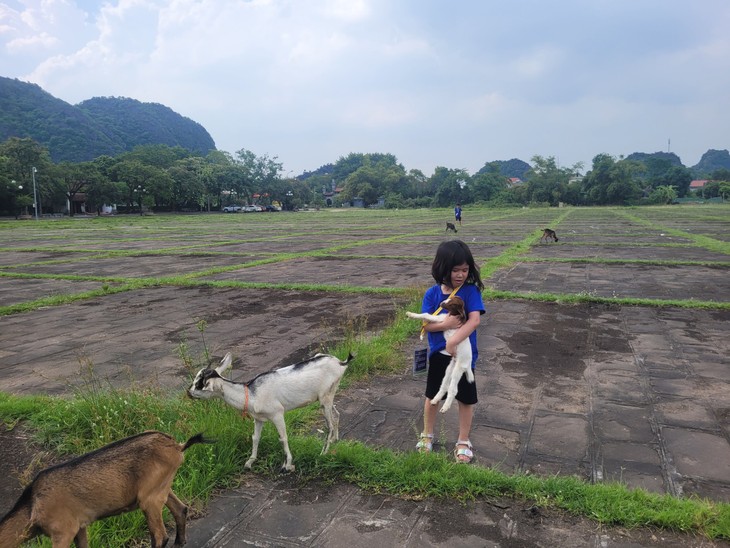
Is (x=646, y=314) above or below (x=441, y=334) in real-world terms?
below

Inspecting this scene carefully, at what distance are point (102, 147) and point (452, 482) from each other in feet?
401

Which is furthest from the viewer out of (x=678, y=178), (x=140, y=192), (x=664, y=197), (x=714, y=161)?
(x=714, y=161)

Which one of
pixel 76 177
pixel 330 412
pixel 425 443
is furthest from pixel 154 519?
pixel 76 177

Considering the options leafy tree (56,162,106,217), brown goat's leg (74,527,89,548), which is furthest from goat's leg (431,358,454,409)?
leafy tree (56,162,106,217)

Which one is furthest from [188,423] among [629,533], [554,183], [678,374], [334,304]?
[554,183]

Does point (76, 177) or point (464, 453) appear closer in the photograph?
point (464, 453)

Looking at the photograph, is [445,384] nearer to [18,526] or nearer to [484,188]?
[18,526]

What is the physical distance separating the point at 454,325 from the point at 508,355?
2851 millimetres

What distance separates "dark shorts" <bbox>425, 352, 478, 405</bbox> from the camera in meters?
3.52

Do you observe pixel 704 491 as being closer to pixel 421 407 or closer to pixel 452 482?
pixel 452 482

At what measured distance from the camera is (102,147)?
354ft

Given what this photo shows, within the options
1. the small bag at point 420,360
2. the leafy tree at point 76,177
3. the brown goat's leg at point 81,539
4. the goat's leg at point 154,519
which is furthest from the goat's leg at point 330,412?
the leafy tree at point 76,177

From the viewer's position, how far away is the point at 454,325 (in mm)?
3381

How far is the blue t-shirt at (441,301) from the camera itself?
3412 mm
